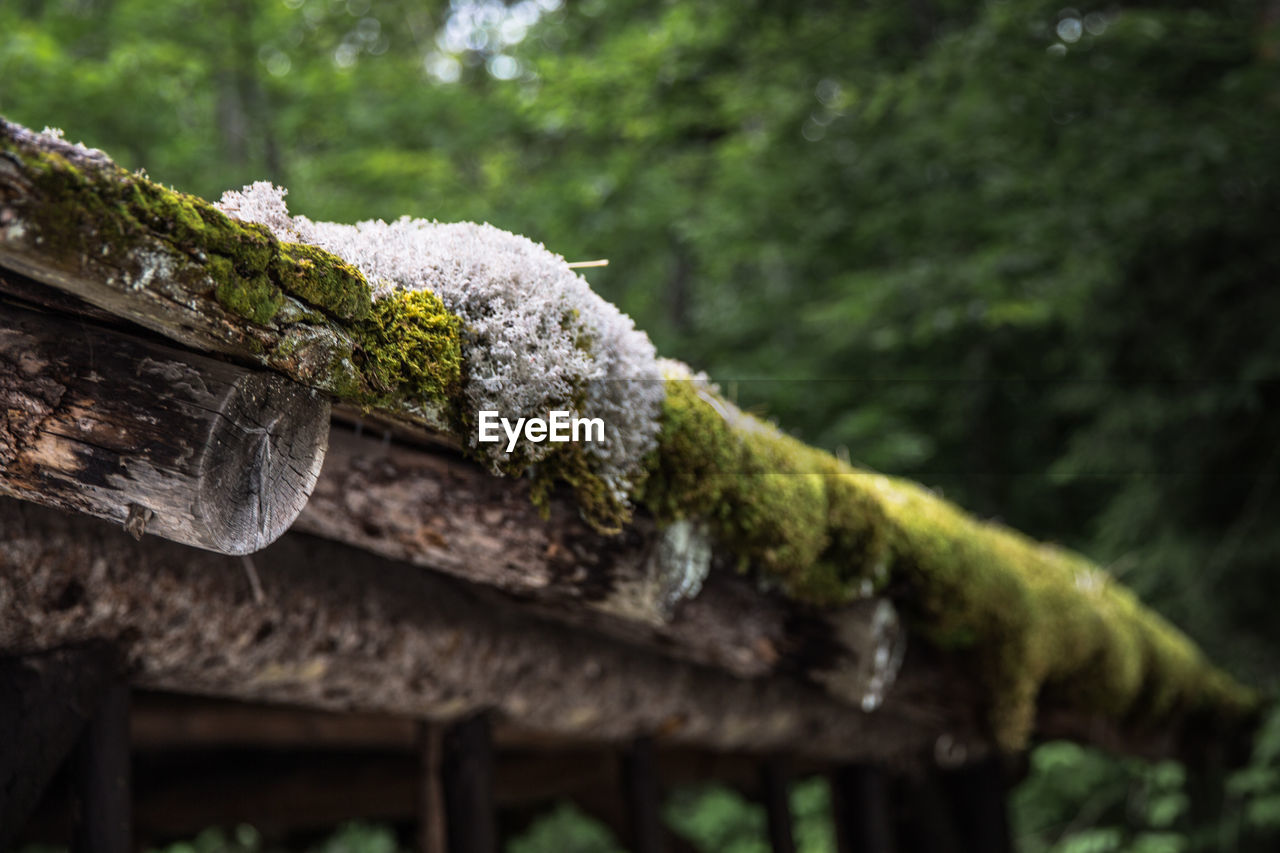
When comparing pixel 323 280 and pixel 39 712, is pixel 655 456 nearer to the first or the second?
pixel 323 280

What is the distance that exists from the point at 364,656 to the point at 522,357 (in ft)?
3.43

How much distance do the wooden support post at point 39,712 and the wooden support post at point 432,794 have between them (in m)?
1.16

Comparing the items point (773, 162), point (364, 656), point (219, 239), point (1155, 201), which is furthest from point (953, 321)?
point (219, 239)

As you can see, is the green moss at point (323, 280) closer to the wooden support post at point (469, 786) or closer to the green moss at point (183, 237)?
the green moss at point (183, 237)

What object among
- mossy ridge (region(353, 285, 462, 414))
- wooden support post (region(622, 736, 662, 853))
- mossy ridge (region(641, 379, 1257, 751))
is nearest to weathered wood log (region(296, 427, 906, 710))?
mossy ridge (region(641, 379, 1257, 751))

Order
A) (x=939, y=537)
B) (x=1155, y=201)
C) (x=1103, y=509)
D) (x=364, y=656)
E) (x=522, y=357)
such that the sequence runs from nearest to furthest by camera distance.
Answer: (x=522, y=357)
(x=364, y=656)
(x=939, y=537)
(x=1155, y=201)
(x=1103, y=509)

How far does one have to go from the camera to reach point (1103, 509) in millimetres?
8805

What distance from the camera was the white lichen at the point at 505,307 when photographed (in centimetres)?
139

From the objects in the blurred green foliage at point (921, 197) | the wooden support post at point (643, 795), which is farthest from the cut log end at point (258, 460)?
the blurred green foliage at point (921, 197)

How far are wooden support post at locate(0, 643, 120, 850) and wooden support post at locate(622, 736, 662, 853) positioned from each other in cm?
183

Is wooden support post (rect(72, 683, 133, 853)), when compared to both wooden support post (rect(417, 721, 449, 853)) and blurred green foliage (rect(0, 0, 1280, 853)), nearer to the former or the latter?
wooden support post (rect(417, 721, 449, 853))

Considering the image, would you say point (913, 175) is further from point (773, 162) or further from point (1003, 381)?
point (1003, 381)

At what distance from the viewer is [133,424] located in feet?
3.76

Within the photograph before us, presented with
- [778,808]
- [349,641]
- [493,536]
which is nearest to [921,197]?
[778,808]
